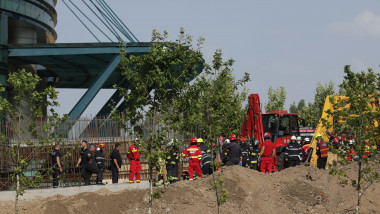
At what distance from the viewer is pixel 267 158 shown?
1864 centimetres

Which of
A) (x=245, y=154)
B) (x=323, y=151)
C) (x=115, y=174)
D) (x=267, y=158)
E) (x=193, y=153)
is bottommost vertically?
(x=115, y=174)

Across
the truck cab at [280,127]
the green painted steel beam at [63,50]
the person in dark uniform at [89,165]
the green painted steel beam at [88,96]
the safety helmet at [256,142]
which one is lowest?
the person in dark uniform at [89,165]

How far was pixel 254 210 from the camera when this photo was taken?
1527 cm

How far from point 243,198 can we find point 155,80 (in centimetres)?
690

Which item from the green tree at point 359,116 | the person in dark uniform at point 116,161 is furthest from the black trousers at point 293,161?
the green tree at point 359,116

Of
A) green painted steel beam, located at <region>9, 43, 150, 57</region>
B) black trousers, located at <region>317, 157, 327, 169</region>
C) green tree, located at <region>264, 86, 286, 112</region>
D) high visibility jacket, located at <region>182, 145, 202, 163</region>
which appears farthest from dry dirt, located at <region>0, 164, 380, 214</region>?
green tree, located at <region>264, 86, 286, 112</region>

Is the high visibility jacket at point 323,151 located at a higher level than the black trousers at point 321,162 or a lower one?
higher

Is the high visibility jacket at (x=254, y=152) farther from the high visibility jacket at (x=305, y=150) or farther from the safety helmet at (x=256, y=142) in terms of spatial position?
the high visibility jacket at (x=305, y=150)

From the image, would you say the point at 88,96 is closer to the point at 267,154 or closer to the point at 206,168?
the point at 206,168

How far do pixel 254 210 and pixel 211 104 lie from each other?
415 cm

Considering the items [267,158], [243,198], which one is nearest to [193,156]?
[243,198]

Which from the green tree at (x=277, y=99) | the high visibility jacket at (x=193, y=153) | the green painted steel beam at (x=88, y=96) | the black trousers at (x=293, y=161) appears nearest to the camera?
the high visibility jacket at (x=193, y=153)

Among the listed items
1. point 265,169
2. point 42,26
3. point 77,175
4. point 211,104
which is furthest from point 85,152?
point 42,26

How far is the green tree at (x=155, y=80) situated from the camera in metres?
10.2
